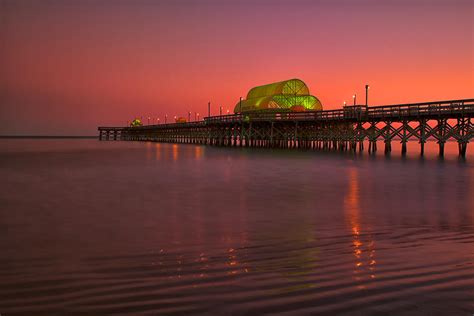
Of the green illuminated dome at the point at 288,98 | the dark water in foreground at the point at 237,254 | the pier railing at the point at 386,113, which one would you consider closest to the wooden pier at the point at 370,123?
the pier railing at the point at 386,113

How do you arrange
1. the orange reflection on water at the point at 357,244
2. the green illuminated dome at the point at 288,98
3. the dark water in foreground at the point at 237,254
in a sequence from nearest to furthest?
the dark water in foreground at the point at 237,254, the orange reflection on water at the point at 357,244, the green illuminated dome at the point at 288,98

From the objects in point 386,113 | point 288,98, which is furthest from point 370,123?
point 288,98

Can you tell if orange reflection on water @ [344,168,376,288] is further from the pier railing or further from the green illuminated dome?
the green illuminated dome

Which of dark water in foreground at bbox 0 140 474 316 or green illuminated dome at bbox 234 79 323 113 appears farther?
green illuminated dome at bbox 234 79 323 113

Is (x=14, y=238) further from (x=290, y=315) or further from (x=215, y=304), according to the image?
(x=290, y=315)

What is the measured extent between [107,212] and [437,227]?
27.3 feet

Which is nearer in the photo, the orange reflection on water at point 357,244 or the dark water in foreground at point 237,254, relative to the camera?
the dark water in foreground at point 237,254

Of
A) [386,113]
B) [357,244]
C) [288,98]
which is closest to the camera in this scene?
[357,244]

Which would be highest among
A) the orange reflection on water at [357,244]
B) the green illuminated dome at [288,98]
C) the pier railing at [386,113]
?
the green illuminated dome at [288,98]

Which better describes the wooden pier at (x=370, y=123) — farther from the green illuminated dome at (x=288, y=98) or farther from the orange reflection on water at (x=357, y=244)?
the orange reflection on water at (x=357, y=244)

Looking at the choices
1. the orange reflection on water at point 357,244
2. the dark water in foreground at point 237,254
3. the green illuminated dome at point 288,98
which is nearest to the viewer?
the dark water in foreground at point 237,254

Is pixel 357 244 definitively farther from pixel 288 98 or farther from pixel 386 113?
pixel 288 98

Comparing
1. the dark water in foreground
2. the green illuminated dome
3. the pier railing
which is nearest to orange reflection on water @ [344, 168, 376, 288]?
the dark water in foreground

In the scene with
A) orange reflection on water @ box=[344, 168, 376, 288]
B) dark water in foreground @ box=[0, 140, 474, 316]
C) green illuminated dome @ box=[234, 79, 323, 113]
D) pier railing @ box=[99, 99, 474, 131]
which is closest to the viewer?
dark water in foreground @ box=[0, 140, 474, 316]
